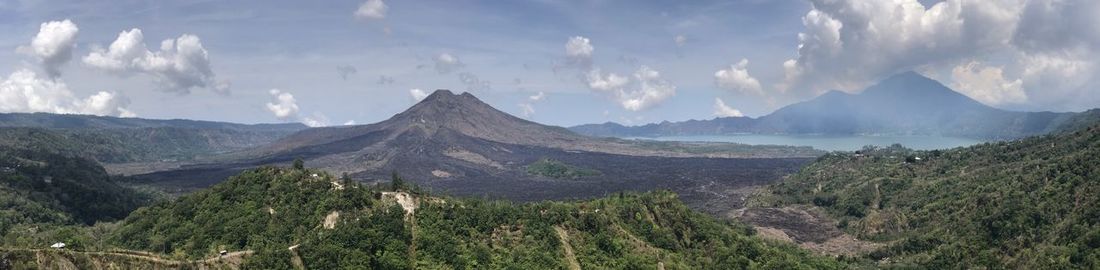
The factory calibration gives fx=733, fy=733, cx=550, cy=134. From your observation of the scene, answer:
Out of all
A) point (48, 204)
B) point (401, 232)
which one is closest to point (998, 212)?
point (401, 232)

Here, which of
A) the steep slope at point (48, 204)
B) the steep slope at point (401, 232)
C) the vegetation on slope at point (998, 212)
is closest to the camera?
the steep slope at point (401, 232)

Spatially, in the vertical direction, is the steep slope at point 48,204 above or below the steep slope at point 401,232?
below

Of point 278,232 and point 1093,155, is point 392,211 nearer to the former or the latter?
point 278,232

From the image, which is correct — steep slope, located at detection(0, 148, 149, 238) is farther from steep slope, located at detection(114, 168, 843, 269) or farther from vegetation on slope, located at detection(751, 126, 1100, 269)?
vegetation on slope, located at detection(751, 126, 1100, 269)

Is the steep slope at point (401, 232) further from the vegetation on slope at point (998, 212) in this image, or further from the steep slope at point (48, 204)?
the steep slope at point (48, 204)

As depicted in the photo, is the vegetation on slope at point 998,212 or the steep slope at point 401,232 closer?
the steep slope at point 401,232

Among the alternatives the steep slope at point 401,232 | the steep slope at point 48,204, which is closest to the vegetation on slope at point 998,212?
the steep slope at point 401,232
